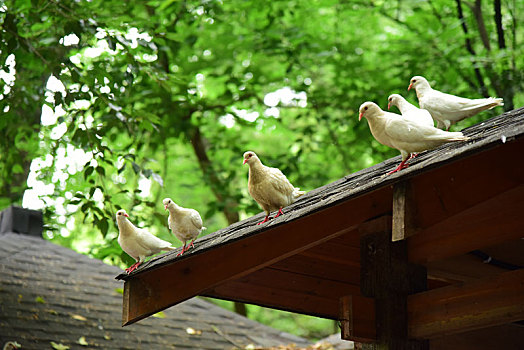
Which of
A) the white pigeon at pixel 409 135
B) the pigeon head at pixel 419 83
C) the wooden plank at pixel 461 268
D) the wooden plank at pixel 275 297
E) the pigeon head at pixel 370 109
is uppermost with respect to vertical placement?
the pigeon head at pixel 419 83

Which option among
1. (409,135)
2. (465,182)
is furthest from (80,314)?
(465,182)

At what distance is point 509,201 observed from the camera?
11.4ft

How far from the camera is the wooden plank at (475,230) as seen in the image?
11.4 ft

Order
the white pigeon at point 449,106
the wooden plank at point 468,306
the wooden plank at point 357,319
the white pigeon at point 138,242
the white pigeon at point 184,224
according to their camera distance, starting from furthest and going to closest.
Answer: the white pigeon at point 138,242 → the white pigeon at point 184,224 → the white pigeon at point 449,106 → the wooden plank at point 357,319 → the wooden plank at point 468,306

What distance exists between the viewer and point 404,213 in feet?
9.91

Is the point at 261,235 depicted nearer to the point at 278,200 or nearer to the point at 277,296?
the point at 278,200

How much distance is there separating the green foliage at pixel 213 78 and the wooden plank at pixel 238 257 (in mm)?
2629

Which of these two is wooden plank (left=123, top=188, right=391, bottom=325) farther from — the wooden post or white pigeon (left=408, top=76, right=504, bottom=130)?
white pigeon (left=408, top=76, right=504, bottom=130)

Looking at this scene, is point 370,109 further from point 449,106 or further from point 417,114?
point 449,106

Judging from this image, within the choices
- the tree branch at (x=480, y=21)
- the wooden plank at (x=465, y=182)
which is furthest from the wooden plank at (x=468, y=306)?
the tree branch at (x=480, y=21)

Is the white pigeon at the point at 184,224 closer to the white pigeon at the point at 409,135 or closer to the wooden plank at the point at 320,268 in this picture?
the wooden plank at the point at 320,268

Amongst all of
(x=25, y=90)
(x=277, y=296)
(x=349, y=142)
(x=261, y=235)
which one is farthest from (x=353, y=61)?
(x=261, y=235)

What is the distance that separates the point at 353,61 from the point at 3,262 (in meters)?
7.26

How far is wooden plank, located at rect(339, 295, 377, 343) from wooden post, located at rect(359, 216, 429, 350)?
0.04 metres
